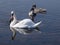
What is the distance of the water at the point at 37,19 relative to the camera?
65.6 ft

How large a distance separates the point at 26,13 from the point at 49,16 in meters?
2.42

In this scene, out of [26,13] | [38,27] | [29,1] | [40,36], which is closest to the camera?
[40,36]

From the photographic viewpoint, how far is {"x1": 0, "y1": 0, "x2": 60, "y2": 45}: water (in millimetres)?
20006

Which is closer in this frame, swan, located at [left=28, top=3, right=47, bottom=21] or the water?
the water

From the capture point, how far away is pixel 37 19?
25734 millimetres

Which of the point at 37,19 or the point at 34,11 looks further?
the point at 34,11

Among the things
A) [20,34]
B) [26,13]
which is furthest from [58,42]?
[26,13]

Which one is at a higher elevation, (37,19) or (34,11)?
(37,19)

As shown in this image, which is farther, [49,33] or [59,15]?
[59,15]

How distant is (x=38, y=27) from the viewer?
23.2m

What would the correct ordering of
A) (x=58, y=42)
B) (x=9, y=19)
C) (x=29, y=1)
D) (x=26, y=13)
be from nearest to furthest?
(x=58, y=42) < (x=9, y=19) < (x=26, y=13) < (x=29, y=1)

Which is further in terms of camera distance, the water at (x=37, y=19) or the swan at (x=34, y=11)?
the swan at (x=34, y=11)

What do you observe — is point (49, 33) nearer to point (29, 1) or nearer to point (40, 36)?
point (40, 36)

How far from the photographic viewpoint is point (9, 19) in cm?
2595
